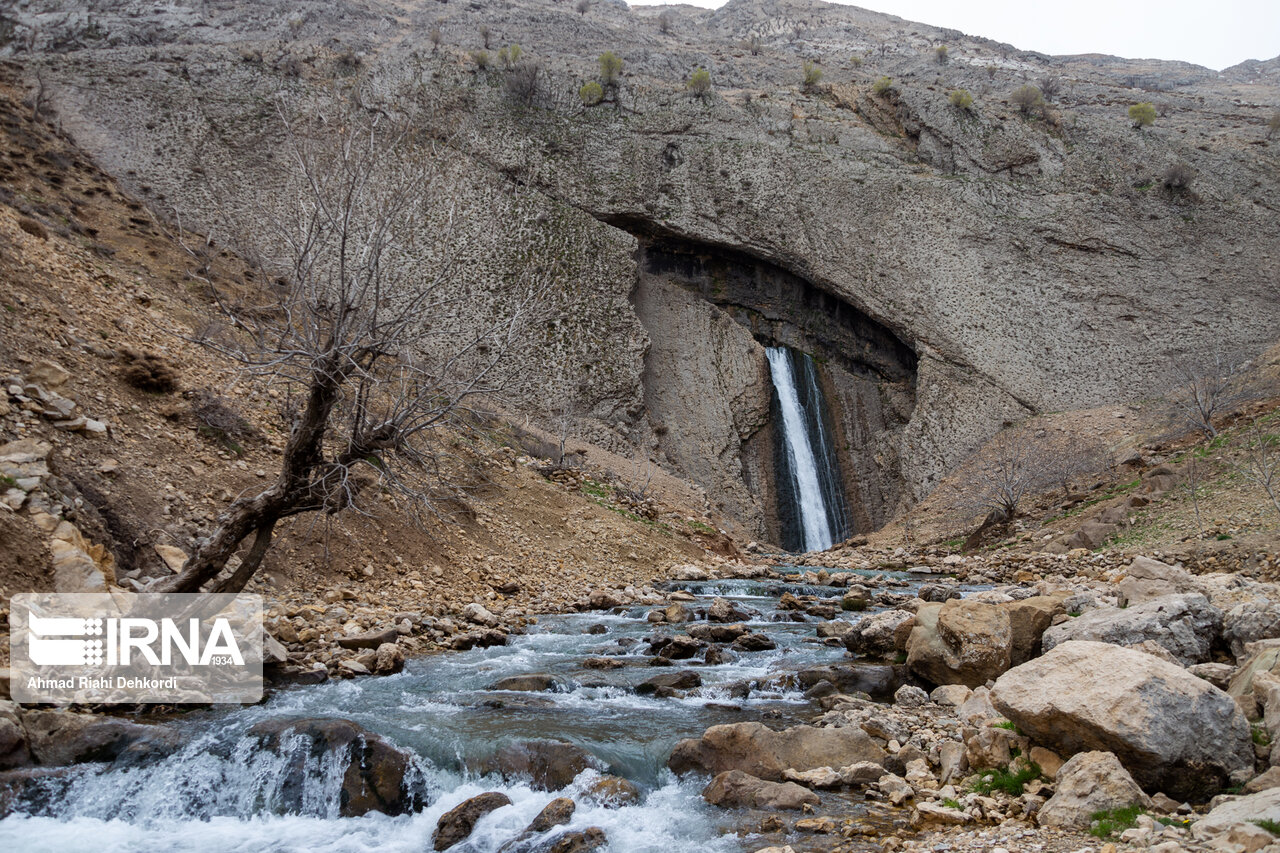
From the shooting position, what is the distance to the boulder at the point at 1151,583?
332 inches

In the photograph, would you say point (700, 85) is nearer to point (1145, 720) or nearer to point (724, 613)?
point (724, 613)

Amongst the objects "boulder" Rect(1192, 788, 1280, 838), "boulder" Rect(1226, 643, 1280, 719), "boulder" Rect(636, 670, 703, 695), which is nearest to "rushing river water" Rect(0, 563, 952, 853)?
"boulder" Rect(636, 670, 703, 695)

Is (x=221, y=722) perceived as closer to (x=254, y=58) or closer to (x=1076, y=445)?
(x=1076, y=445)

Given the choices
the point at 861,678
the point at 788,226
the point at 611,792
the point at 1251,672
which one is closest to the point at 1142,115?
the point at 788,226

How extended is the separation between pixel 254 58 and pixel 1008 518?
40.3 m

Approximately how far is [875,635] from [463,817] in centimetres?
664

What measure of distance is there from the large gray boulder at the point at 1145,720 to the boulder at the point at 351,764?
479 centimetres

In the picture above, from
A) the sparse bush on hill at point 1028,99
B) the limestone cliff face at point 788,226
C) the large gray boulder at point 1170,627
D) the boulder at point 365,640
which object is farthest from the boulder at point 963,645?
the sparse bush on hill at point 1028,99

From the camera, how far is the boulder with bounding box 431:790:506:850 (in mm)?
5320

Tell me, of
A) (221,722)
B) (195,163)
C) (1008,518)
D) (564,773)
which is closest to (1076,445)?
(1008,518)

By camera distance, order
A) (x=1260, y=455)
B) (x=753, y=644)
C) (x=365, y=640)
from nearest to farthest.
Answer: (x=365, y=640), (x=753, y=644), (x=1260, y=455)

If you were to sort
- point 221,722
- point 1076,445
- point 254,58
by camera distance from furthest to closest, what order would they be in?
point 254,58 < point 1076,445 < point 221,722

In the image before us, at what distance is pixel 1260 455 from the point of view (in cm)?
1630

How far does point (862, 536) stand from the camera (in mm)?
30703
